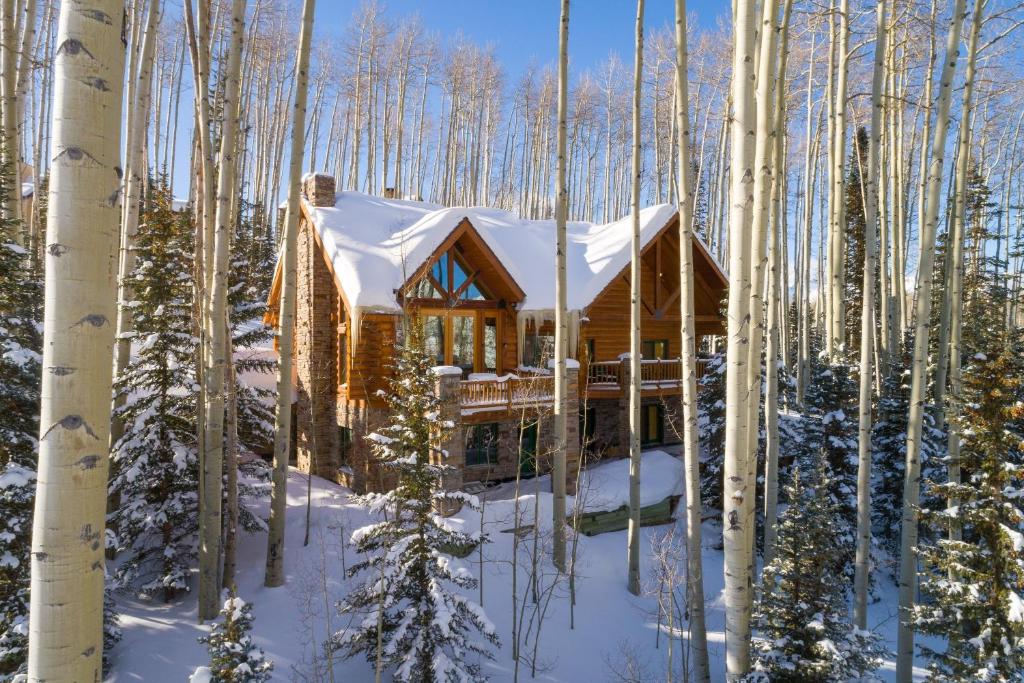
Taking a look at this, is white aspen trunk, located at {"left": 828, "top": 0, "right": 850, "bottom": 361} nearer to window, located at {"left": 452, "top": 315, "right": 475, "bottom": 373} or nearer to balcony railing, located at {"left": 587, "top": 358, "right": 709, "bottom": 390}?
balcony railing, located at {"left": 587, "top": 358, "right": 709, "bottom": 390}

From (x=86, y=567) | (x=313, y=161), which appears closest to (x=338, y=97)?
(x=313, y=161)

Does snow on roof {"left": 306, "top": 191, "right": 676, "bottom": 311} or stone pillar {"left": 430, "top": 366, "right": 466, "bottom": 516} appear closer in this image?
stone pillar {"left": 430, "top": 366, "right": 466, "bottom": 516}

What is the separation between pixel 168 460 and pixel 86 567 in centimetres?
943

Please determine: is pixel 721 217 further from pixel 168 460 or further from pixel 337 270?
pixel 168 460

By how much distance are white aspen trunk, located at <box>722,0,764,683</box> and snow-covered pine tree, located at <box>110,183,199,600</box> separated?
9012 millimetres

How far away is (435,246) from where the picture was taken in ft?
43.8

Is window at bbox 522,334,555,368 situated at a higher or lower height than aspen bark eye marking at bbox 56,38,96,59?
lower

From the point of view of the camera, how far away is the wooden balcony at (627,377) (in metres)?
16.6

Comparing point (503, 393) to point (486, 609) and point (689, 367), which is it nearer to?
point (486, 609)

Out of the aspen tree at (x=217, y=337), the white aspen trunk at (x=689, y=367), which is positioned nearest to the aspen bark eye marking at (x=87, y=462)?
the aspen tree at (x=217, y=337)

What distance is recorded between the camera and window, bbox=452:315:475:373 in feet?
48.9

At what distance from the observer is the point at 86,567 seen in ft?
6.31

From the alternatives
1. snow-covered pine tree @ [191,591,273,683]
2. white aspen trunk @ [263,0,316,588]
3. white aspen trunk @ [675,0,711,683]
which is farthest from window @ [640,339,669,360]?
snow-covered pine tree @ [191,591,273,683]

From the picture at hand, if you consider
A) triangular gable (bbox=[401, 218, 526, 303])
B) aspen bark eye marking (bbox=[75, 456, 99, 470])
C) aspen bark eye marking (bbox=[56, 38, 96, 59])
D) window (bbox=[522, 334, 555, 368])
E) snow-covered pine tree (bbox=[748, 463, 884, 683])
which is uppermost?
triangular gable (bbox=[401, 218, 526, 303])
